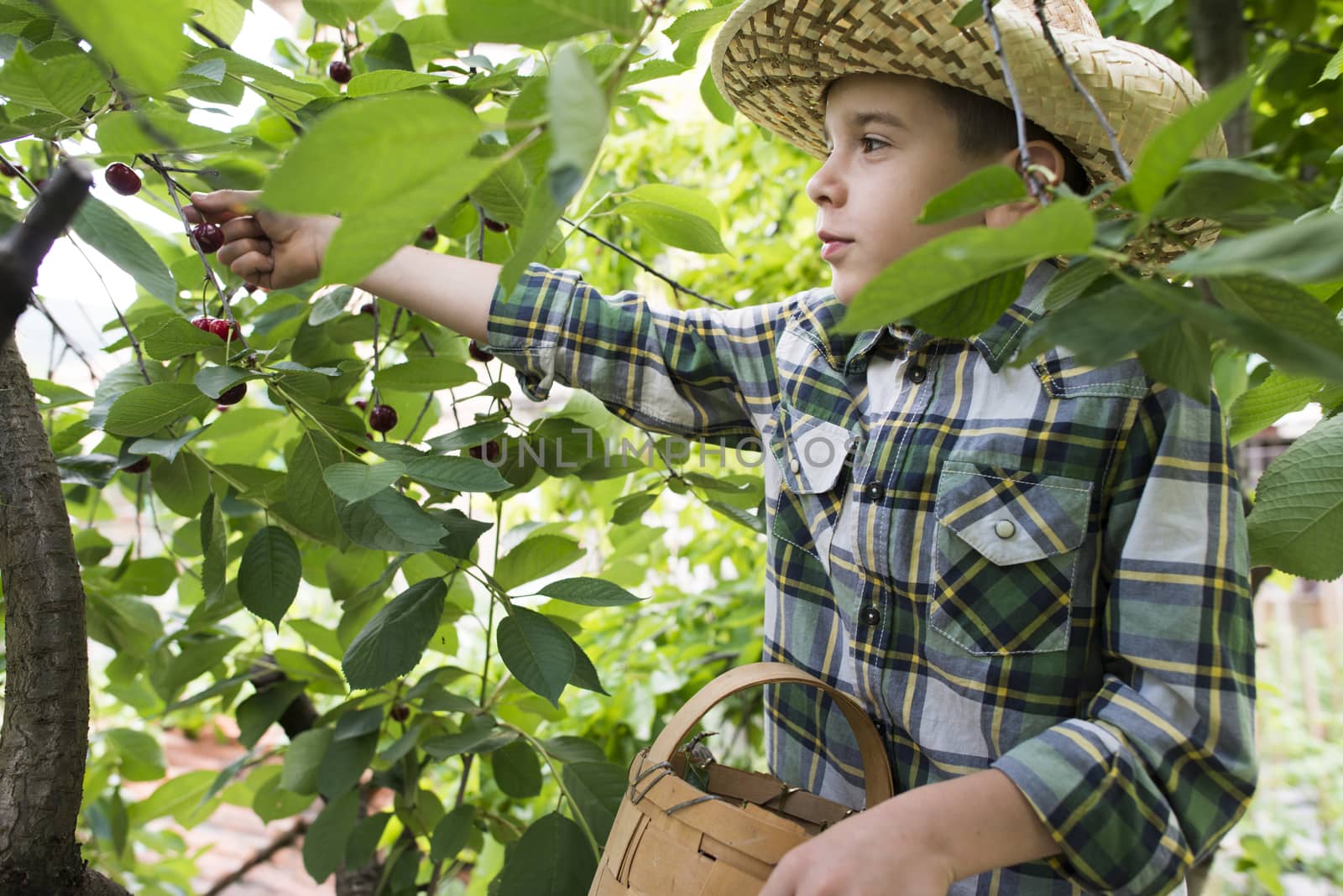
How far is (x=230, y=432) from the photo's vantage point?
1.09 metres

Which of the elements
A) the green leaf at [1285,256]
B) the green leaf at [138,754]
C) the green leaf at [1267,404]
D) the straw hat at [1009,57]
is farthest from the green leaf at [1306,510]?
the green leaf at [138,754]

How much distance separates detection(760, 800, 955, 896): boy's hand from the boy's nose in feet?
1.60

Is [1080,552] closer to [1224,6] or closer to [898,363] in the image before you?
[898,363]

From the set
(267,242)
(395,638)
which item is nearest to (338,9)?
(267,242)

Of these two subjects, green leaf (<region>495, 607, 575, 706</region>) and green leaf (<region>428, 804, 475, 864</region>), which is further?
green leaf (<region>428, 804, 475, 864</region>)

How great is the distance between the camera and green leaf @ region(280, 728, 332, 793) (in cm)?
111

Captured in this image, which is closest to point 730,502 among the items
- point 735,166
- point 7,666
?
point 7,666

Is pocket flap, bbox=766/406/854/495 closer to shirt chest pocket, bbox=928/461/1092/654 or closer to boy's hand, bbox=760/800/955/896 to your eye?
shirt chest pocket, bbox=928/461/1092/654

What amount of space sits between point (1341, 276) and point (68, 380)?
8.30 feet

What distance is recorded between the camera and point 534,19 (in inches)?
15.9

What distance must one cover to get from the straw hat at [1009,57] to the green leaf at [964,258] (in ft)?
1.47

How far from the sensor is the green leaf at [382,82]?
746 mm

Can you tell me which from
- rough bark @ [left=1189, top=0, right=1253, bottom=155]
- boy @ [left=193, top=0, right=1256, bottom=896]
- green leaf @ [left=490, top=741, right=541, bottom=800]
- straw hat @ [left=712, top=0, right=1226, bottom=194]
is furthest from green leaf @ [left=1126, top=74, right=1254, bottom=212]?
rough bark @ [left=1189, top=0, right=1253, bottom=155]

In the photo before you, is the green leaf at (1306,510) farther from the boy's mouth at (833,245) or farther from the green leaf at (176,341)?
the green leaf at (176,341)
